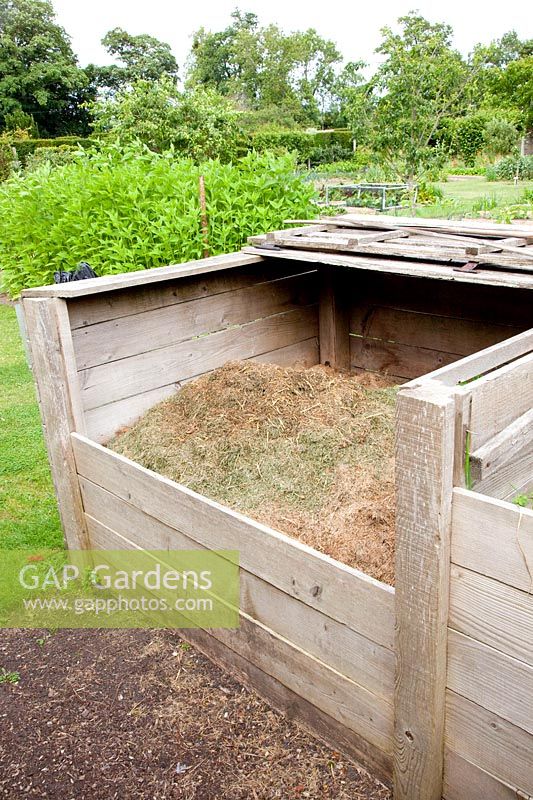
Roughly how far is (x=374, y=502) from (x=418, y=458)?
113 cm

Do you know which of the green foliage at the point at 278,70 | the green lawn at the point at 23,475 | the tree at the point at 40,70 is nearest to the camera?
the green lawn at the point at 23,475

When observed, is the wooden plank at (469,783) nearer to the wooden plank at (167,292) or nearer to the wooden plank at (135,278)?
the wooden plank at (135,278)

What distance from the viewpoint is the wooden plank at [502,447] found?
1772 mm

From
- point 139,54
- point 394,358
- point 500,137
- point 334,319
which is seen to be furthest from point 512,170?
point 139,54

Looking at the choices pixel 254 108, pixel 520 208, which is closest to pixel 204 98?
pixel 520 208

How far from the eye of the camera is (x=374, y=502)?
9.36ft

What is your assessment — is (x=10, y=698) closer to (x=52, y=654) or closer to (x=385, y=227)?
(x=52, y=654)

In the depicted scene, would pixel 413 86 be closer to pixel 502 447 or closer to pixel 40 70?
pixel 502 447

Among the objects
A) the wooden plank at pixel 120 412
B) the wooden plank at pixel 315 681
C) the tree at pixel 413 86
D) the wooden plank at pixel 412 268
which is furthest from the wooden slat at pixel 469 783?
the tree at pixel 413 86

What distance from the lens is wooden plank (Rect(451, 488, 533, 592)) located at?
1643mm

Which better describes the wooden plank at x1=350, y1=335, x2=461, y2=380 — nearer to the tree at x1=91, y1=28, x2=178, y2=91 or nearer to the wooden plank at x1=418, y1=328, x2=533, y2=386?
the wooden plank at x1=418, y1=328, x2=533, y2=386

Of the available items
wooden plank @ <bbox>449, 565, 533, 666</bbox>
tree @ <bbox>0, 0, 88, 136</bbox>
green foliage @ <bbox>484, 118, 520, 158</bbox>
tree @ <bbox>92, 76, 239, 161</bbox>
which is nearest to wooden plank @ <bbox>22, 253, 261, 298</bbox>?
wooden plank @ <bbox>449, 565, 533, 666</bbox>

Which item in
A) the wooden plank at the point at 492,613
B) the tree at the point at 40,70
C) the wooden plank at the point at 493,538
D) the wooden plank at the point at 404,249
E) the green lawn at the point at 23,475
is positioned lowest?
the green lawn at the point at 23,475

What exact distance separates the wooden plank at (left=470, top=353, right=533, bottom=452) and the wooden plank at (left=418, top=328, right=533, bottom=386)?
0.21 ft
